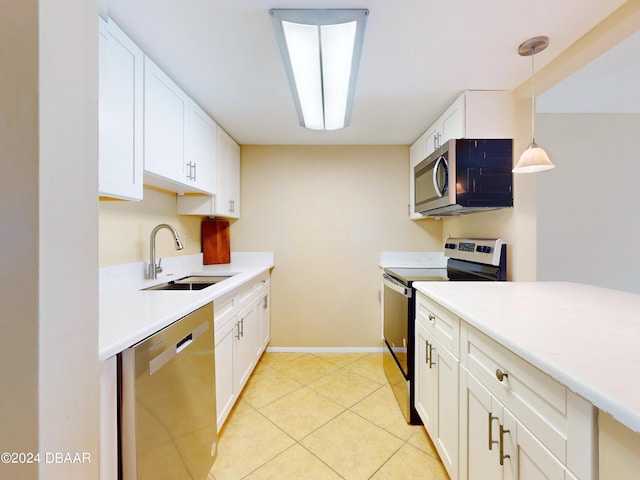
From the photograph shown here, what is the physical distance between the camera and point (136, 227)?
1780 millimetres

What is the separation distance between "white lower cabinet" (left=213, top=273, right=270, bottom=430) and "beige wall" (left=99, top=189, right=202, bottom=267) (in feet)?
2.16

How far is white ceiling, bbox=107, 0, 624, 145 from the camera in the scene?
116 centimetres

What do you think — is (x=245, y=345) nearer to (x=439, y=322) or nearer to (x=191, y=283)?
(x=191, y=283)

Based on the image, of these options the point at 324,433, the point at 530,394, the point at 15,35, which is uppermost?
the point at 15,35

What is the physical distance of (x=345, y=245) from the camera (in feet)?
9.73

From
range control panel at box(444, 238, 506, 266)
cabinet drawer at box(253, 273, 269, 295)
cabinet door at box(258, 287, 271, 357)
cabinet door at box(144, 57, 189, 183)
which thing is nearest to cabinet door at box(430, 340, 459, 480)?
range control panel at box(444, 238, 506, 266)

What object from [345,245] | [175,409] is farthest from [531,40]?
[175,409]

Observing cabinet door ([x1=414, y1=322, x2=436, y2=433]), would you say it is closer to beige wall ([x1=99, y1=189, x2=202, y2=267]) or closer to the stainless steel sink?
the stainless steel sink

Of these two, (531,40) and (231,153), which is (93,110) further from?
(231,153)

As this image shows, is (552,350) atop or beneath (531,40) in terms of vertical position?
beneath

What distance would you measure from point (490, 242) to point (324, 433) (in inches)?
65.5

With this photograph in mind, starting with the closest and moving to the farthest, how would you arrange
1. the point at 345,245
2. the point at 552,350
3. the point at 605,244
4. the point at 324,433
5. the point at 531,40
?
1. the point at 552,350
2. the point at 531,40
3. the point at 324,433
4. the point at 605,244
5. the point at 345,245

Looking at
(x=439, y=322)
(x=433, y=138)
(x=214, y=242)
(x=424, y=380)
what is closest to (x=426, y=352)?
(x=424, y=380)

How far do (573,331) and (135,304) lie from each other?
5.20 feet
